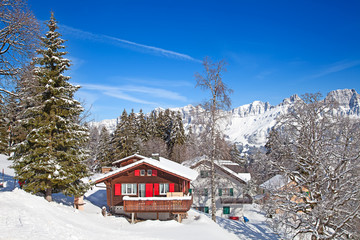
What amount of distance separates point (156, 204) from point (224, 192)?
14.7 meters

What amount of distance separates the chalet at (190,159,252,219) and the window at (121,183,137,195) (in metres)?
9.86

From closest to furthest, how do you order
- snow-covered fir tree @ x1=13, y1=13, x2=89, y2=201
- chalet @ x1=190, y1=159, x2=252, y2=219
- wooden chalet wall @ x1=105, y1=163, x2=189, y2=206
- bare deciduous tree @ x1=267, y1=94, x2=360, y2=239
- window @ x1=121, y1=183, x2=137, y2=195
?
bare deciduous tree @ x1=267, y1=94, x2=360, y2=239, snow-covered fir tree @ x1=13, y1=13, x2=89, y2=201, wooden chalet wall @ x1=105, y1=163, x2=189, y2=206, window @ x1=121, y1=183, x2=137, y2=195, chalet @ x1=190, y1=159, x2=252, y2=219

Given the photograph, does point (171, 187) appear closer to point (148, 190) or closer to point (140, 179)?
point (148, 190)

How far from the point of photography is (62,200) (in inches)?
942

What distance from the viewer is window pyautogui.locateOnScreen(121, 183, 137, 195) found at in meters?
25.5

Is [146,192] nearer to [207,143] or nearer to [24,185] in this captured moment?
[207,143]

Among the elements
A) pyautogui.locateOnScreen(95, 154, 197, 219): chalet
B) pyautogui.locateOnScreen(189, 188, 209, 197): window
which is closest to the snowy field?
pyautogui.locateOnScreen(95, 154, 197, 219): chalet

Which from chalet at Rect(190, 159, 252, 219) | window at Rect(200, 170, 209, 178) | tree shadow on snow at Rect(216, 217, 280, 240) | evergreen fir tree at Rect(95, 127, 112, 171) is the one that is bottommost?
tree shadow on snow at Rect(216, 217, 280, 240)

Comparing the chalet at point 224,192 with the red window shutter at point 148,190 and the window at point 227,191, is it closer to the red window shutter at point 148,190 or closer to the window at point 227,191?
the window at point 227,191

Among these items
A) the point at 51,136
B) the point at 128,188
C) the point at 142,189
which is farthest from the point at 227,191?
the point at 51,136

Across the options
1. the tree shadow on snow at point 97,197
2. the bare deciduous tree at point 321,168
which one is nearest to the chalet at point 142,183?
the tree shadow on snow at point 97,197

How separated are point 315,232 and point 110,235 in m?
11.4

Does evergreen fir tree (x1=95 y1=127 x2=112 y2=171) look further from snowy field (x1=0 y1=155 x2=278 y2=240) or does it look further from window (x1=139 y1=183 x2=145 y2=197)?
window (x1=139 y1=183 x2=145 y2=197)

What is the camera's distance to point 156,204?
22531mm
